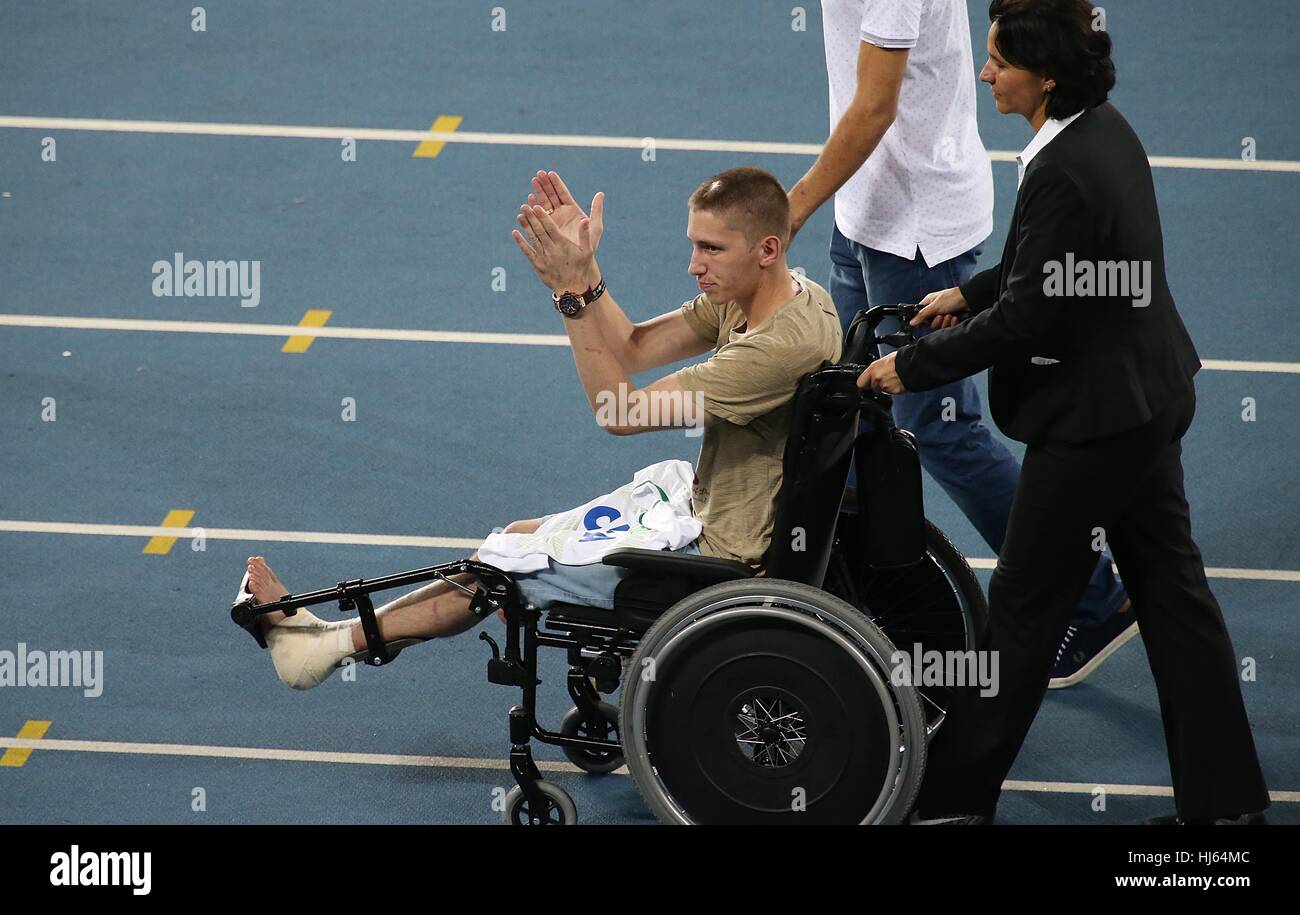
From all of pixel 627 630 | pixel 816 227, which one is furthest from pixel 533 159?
pixel 627 630

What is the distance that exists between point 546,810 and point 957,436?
1555 mm

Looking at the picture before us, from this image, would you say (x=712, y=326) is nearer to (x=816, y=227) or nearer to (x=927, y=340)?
(x=927, y=340)

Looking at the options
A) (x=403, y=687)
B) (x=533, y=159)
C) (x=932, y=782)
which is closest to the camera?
(x=932, y=782)

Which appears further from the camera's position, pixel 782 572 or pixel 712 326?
pixel 712 326

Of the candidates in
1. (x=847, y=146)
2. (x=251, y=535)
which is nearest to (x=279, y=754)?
(x=251, y=535)

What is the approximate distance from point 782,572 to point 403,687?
156 centimetres

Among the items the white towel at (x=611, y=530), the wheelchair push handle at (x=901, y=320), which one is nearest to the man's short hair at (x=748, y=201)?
the wheelchair push handle at (x=901, y=320)

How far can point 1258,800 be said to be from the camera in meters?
3.95

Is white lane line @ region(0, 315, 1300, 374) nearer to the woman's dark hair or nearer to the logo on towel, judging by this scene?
the logo on towel

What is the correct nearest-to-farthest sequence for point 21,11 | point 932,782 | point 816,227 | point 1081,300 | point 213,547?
1. point 1081,300
2. point 932,782
3. point 213,547
4. point 816,227
5. point 21,11

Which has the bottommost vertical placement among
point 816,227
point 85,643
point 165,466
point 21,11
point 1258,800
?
point 1258,800

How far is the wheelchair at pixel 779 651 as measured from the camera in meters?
3.64

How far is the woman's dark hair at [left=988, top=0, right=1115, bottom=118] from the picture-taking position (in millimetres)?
3555

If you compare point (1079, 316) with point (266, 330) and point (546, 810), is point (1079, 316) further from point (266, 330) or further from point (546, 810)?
point (266, 330)
